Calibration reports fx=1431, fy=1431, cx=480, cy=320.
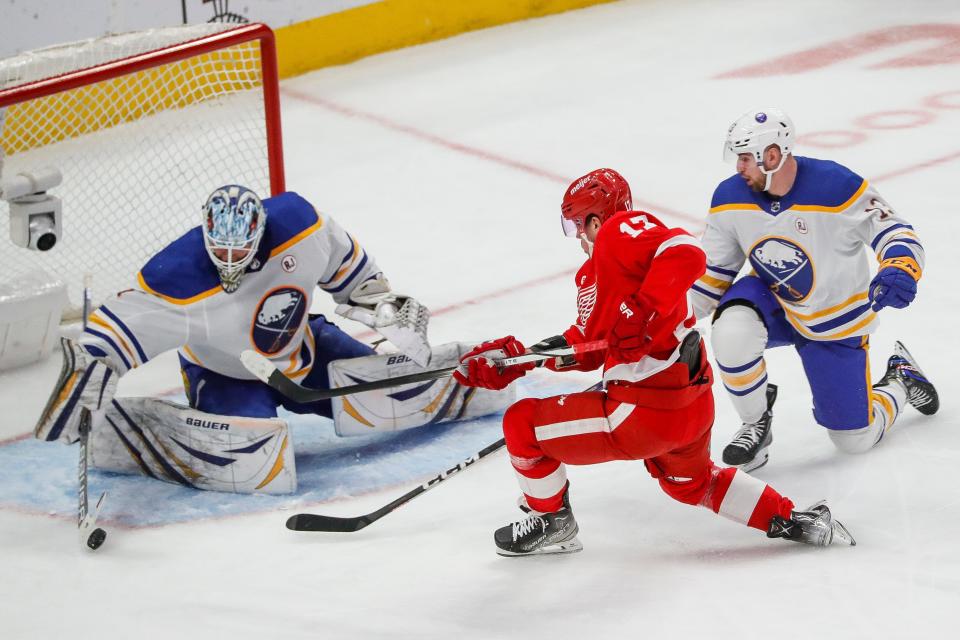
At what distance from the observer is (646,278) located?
2559 mm

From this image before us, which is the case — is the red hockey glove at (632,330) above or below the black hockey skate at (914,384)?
above

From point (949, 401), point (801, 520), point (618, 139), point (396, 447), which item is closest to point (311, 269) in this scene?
point (396, 447)

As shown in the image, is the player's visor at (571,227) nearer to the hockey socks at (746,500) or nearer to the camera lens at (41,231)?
the hockey socks at (746,500)

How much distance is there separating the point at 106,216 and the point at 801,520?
3015 mm

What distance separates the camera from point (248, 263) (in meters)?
3.24

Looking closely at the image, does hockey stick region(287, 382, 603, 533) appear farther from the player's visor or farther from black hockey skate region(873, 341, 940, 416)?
black hockey skate region(873, 341, 940, 416)

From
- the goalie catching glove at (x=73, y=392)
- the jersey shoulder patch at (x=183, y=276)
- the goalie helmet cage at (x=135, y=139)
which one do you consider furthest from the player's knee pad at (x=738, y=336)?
the goalie helmet cage at (x=135, y=139)

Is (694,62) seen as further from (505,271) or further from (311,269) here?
(311,269)

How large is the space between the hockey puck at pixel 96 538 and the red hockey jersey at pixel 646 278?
1177 millimetres

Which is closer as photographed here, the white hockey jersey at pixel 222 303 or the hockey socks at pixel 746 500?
the hockey socks at pixel 746 500

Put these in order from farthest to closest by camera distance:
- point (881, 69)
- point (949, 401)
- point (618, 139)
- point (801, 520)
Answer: point (881, 69)
point (618, 139)
point (949, 401)
point (801, 520)

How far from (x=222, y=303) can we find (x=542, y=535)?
3.10ft

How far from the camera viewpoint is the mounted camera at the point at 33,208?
377cm

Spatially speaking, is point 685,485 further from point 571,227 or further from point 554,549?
point 571,227
